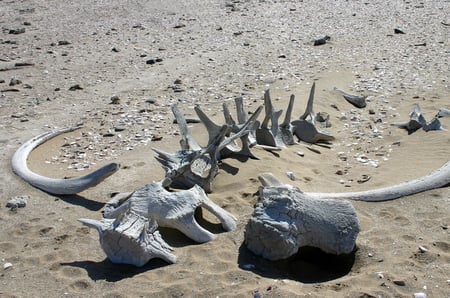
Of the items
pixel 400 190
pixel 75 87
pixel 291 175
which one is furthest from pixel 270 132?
pixel 75 87

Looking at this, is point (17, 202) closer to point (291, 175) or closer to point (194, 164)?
point (194, 164)

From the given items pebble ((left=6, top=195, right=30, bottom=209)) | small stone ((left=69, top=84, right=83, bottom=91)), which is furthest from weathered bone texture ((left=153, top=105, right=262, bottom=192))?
small stone ((left=69, top=84, right=83, bottom=91))

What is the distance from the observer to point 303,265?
4184 mm

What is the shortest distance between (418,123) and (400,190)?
2275mm

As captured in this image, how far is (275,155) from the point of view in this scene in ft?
20.1

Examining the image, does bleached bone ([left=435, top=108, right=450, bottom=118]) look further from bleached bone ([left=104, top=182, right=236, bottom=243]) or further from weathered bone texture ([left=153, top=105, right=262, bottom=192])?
bleached bone ([left=104, top=182, right=236, bottom=243])

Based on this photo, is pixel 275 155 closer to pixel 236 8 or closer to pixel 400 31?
pixel 400 31

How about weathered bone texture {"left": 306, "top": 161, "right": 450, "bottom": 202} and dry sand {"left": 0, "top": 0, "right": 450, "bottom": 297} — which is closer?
dry sand {"left": 0, "top": 0, "right": 450, "bottom": 297}

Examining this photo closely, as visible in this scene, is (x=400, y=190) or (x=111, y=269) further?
(x=400, y=190)

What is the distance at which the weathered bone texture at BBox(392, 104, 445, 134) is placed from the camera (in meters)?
6.95

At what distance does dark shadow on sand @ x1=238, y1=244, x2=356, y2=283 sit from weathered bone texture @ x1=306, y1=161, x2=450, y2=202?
721mm

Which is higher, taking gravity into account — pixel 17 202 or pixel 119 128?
pixel 17 202

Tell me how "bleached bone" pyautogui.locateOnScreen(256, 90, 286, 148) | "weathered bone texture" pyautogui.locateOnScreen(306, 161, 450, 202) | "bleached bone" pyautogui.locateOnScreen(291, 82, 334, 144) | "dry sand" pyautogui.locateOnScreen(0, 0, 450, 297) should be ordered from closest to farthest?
"dry sand" pyautogui.locateOnScreen(0, 0, 450, 297)
"weathered bone texture" pyautogui.locateOnScreen(306, 161, 450, 202)
"bleached bone" pyautogui.locateOnScreen(256, 90, 286, 148)
"bleached bone" pyautogui.locateOnScreen(291, 82, 334, 144)

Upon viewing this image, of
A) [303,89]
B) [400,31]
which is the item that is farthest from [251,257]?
[400,31]
